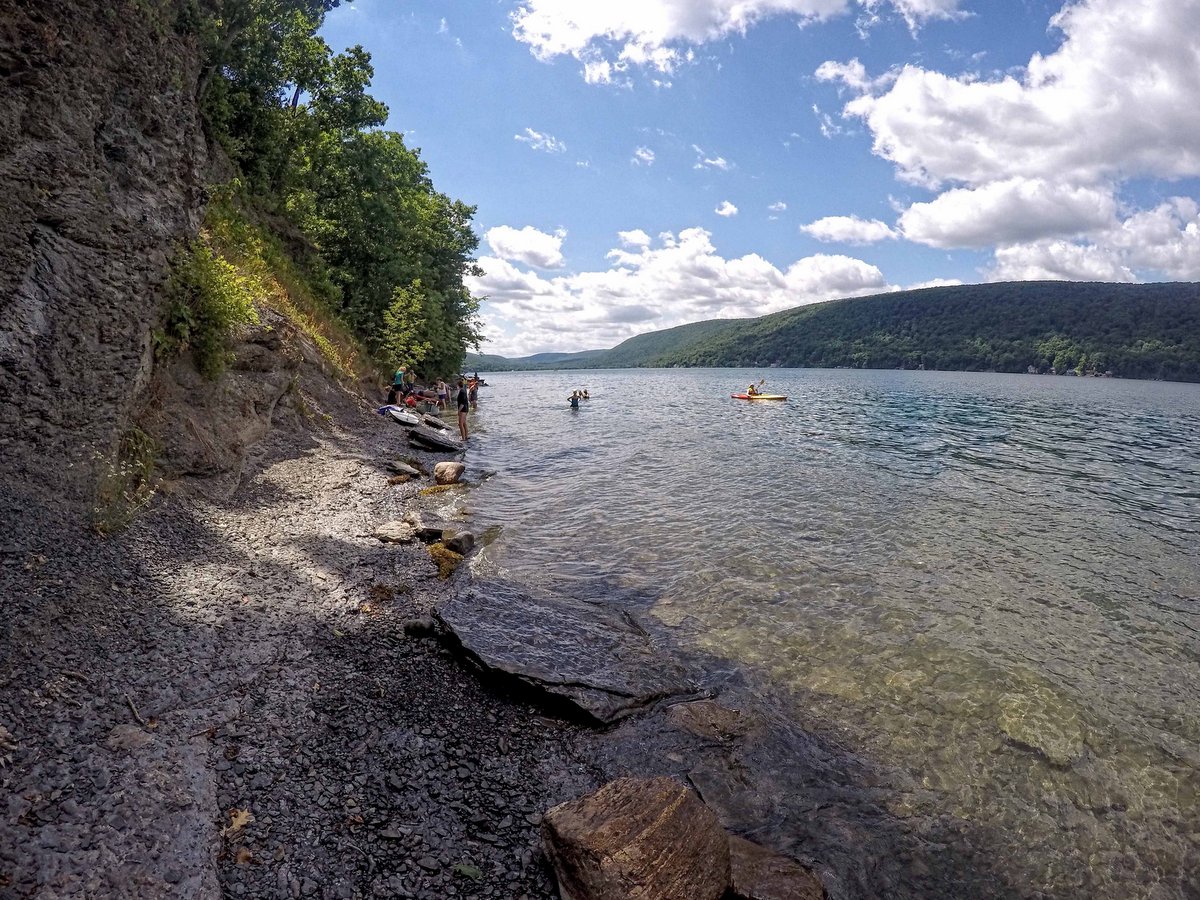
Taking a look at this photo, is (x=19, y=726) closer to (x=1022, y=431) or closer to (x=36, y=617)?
(x=36, y=617)

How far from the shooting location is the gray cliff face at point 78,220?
7.29 metres

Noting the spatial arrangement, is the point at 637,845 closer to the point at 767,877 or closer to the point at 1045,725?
the point at 767,877

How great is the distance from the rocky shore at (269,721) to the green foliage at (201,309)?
3.39 metres

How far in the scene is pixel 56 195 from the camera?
7.87m

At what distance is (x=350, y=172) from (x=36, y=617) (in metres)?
35.0

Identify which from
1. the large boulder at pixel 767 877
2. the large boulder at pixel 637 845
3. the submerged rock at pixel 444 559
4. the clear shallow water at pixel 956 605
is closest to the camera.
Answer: the large boulder at pixel 637 845

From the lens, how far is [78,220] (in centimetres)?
816

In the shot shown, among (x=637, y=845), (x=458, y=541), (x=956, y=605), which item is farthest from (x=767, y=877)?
(x=458, y=541)

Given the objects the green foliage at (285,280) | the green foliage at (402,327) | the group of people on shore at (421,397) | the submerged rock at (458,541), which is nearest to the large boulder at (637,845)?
the submerged rock at (458,541)

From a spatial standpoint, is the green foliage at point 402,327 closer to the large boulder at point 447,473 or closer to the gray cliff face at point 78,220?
the large boulder at point 447,473

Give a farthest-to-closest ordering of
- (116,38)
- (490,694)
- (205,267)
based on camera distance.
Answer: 1. (205,267)
2. (116,38)
3. (490,694)

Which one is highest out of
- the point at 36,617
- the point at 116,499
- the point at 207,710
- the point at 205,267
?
the point at 205,267

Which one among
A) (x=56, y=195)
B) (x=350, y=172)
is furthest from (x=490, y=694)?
(x=350, y=172)

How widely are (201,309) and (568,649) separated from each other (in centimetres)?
973
